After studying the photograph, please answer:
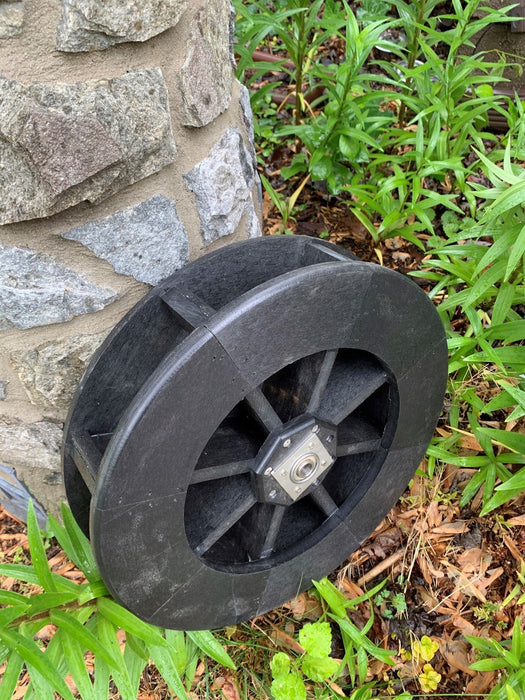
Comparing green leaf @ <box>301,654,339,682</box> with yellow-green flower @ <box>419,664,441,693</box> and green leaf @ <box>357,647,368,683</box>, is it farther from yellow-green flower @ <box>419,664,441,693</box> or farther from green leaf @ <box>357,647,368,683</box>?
yellow-green flower @ <box>419,664,441,693</box>

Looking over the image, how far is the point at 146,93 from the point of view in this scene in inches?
44.5

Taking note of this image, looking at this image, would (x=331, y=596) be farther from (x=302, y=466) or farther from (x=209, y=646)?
(x=302, y=466)

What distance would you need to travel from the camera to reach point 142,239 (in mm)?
1289

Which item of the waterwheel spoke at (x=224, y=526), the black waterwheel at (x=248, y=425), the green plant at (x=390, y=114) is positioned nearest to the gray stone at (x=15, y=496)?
the black waterwheel at (x=248, y=425)

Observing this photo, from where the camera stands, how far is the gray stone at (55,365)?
1.35 m

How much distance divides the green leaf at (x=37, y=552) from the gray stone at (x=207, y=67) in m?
0.86

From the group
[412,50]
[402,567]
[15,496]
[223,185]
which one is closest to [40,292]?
[223,185]

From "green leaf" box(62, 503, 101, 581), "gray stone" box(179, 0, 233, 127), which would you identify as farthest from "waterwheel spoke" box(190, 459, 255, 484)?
"gray stone" box(179, 0, 233, 127)

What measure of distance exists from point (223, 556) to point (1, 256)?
2.73 ft

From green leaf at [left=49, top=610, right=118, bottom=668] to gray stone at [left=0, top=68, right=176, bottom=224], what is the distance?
0.81m

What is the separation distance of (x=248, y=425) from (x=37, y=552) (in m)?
0.52

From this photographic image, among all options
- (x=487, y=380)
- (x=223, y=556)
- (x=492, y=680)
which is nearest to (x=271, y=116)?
(x=487, y=380)

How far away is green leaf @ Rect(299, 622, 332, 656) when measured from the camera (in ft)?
4.90

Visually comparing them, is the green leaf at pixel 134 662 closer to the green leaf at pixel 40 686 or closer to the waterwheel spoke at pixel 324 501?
the green leaf at pixel 40 686
